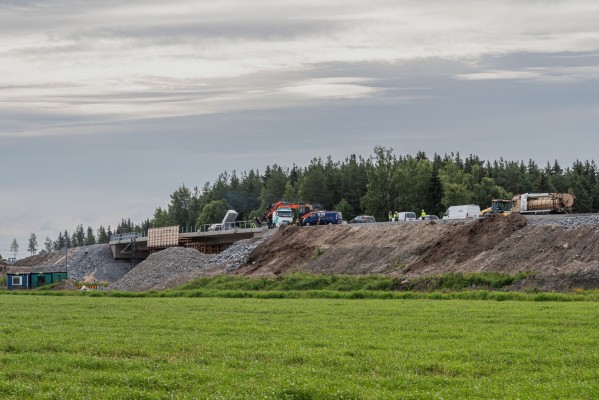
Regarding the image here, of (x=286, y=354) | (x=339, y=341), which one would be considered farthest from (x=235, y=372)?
(x=339, y=341)

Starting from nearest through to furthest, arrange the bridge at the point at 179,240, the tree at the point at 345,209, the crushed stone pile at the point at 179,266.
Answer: the crushed stone pile at the point at 179,266 → the bridge at the point at 179,240 → the tree at the point at 345,209

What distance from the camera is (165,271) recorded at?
91438mm

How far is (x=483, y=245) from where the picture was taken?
68.5 metres

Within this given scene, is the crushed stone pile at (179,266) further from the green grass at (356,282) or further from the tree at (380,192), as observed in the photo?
the tree at (380,192)

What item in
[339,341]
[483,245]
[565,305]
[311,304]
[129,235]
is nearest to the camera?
[339,341]

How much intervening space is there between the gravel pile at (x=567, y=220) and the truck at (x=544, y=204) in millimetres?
24552

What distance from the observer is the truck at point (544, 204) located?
97.6 metres

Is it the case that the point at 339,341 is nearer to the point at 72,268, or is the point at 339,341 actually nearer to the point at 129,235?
the point at 72,268

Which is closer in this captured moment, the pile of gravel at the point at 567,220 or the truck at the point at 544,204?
the pile of gravel at the point at 567,220

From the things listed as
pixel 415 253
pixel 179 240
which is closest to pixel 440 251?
pixel 415 253

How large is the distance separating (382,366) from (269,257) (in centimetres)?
6667

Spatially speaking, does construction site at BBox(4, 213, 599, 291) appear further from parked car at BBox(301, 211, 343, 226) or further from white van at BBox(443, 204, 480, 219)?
white van at BBox(443, 204, 480, 219)

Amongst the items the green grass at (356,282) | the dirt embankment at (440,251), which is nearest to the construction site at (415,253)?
the dirt embankment at (440,251)

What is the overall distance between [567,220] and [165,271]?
41.3 meters
